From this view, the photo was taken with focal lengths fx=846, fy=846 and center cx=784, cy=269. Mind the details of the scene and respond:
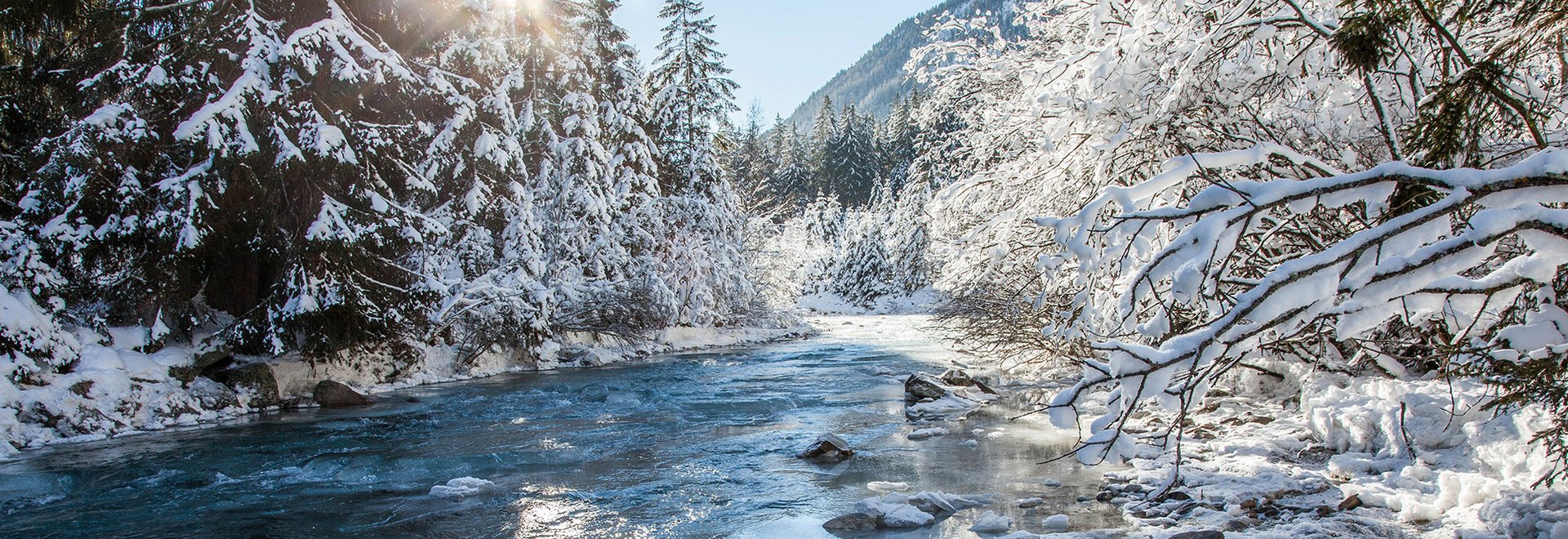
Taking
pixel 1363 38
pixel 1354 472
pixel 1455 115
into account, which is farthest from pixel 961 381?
pixel 1455 115

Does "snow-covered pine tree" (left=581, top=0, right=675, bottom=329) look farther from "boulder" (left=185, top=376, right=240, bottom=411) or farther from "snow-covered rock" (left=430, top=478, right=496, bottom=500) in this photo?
"snow-covered rock" (left=430, top=478, right=496, bottom=500)

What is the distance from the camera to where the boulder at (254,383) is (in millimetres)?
12789

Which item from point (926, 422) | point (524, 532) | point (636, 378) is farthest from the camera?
point (636, 378)

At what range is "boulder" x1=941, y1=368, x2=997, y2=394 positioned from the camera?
46.0 ft

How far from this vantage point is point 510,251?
63.7 feet

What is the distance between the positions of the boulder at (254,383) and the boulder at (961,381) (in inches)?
414

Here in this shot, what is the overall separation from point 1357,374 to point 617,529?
7.14 metres

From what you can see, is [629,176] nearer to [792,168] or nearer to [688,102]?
[688,102]

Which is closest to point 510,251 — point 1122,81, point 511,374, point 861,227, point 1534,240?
point 511,374

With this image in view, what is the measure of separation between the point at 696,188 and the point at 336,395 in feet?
52.8

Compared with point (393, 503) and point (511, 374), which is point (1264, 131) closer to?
point (393, 503)

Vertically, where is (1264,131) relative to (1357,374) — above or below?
above

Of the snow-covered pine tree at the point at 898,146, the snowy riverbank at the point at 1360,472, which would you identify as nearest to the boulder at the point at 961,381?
the snowy riverbank at the point at 1360,472

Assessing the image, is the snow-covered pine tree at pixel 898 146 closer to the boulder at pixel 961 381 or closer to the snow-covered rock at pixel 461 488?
the boulder at pixel 961 381
